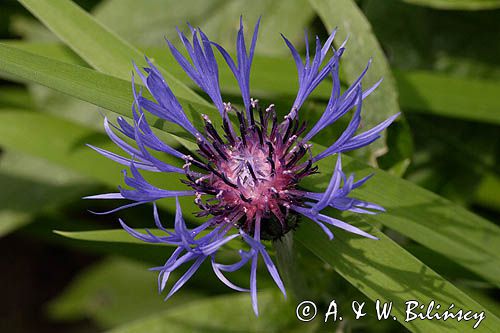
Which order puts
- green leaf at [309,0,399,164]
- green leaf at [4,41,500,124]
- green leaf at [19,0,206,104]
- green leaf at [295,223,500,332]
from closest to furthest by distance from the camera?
green leaf at [295,223,500,332], green leaf at [19,0,206,104], green leaf at [309,0,399,164], green leaf at [4,41,500,124]

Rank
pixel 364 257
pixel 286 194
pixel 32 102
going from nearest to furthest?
pixel 286 194
pixel 364 257
pixel 32 102

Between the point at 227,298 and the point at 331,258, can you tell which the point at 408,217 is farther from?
the point at 227,298

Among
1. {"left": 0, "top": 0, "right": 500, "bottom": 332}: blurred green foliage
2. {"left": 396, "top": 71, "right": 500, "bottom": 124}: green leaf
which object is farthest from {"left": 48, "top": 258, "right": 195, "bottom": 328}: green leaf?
{"left": 396, "top": 71, "right": 500, "bottom": 124}: green leaf

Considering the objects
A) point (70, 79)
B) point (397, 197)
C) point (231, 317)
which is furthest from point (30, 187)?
point (397, 197)

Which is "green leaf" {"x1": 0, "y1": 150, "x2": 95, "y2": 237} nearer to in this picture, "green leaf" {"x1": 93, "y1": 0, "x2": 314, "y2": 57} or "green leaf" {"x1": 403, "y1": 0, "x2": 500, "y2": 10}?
"green leaf" {"x1": 93, "y1": 0, "x2": 314, "y2": 57}

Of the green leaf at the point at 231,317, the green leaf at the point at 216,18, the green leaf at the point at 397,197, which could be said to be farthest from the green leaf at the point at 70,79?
the green leaf at the point at 216,18

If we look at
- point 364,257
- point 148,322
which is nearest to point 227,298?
point 148,322
